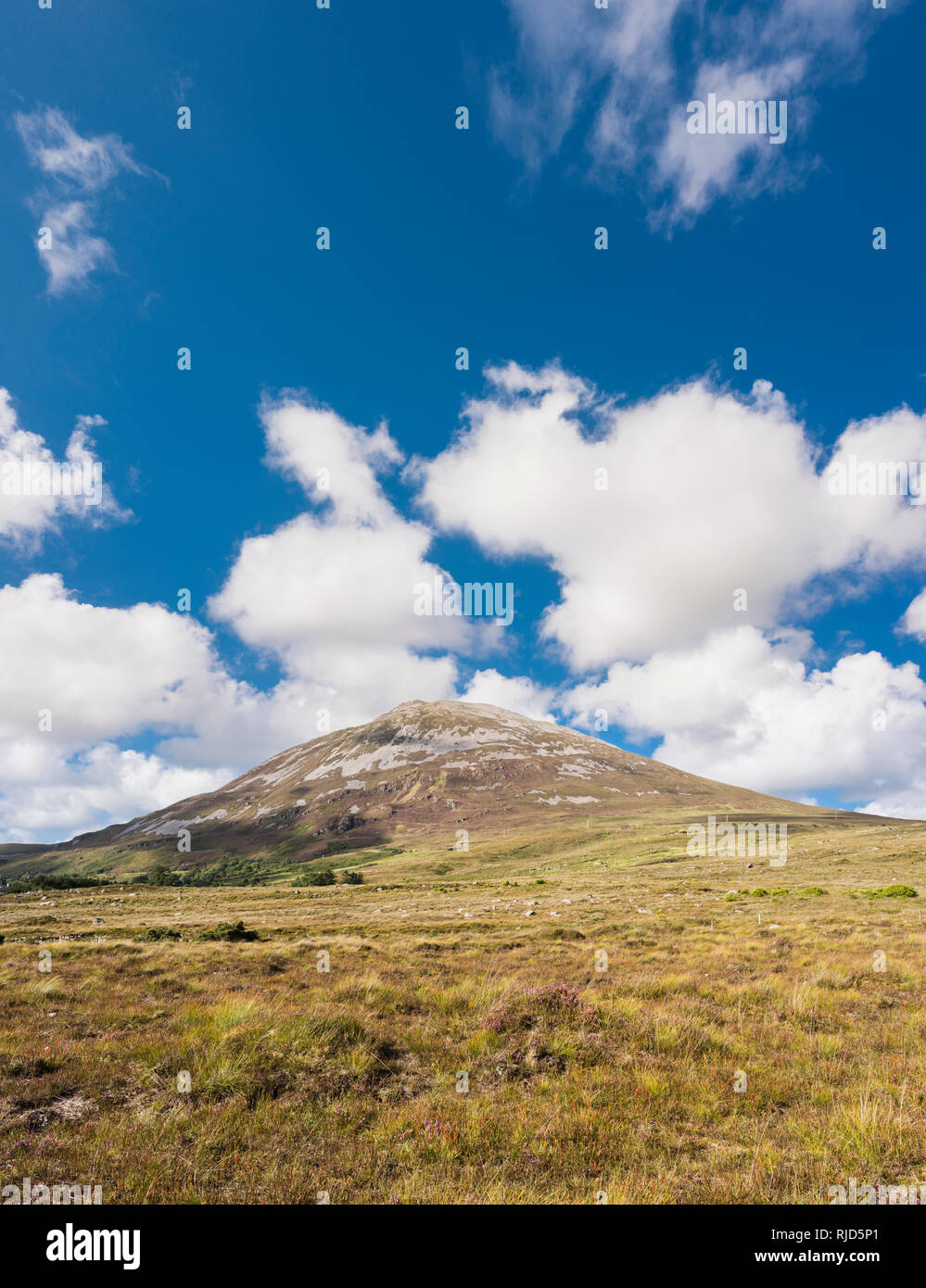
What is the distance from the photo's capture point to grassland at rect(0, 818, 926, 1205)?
224 inches

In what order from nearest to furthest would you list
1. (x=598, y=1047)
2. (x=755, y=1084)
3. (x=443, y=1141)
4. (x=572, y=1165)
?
1. (x=572, y=1165)
2. (x=443, y=1141)
3. (x=755, y=1084)
4. (x=598, y=1047)

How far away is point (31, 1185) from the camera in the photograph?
5.50 m

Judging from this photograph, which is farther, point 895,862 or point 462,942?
point 895,862

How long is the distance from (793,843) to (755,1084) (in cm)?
8736

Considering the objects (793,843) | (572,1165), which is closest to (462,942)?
(572,1165)

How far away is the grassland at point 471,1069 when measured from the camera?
569 cm

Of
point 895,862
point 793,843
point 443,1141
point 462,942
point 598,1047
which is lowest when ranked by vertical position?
point 793,843

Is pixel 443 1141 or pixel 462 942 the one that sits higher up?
pixel 443 1141

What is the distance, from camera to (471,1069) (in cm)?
852
